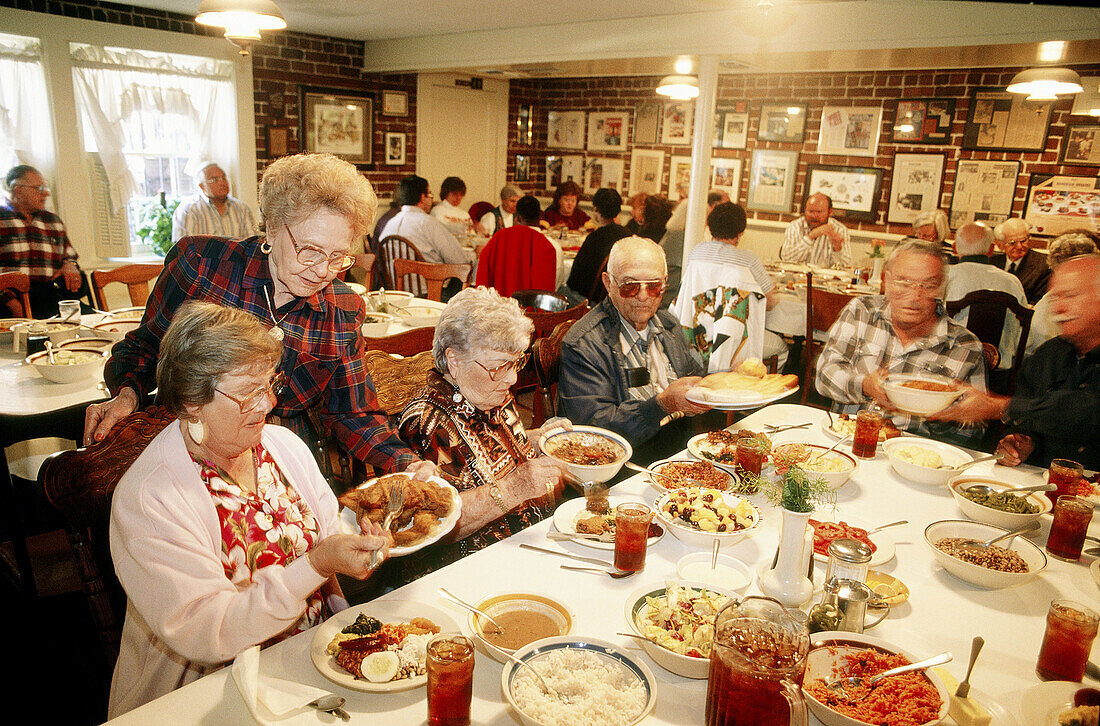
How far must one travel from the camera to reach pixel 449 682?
1.06 meters

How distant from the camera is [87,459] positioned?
4.34ft

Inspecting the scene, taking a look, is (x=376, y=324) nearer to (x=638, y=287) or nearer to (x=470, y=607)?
(x=638, y=287)

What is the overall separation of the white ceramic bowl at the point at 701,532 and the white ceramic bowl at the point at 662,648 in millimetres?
241

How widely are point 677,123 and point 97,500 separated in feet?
27.3

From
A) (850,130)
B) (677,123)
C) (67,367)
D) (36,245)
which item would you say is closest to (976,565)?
(67,367)

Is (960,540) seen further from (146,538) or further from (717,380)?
(146,538)

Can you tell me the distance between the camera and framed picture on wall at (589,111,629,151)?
9.11 meters

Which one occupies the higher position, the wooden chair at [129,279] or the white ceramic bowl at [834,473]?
the wooden chair at [129,279]

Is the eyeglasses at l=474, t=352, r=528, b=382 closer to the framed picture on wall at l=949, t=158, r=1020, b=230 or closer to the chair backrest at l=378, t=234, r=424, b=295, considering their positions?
the chair backrest at l=378, t=234, r=424, b=295

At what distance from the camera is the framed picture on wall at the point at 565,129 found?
31.1ft

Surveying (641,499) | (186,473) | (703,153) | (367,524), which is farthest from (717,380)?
(703,153)

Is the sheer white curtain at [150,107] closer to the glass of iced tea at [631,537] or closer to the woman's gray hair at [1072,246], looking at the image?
the glass of iced tea at [631,537]

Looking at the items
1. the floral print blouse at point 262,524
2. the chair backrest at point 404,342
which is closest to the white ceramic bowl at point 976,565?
the floral print blouse at point 262,524

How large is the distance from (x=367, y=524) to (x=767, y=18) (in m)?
4.25
